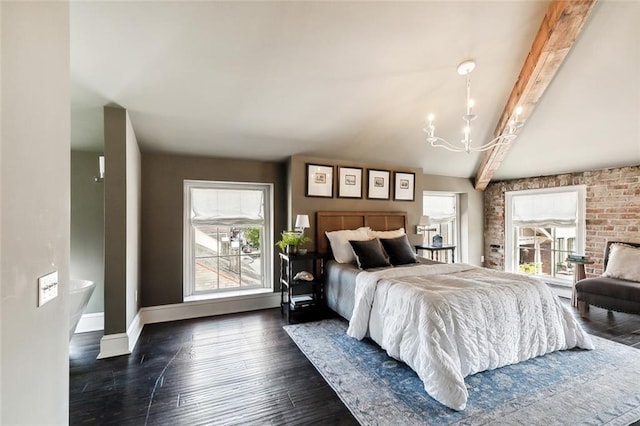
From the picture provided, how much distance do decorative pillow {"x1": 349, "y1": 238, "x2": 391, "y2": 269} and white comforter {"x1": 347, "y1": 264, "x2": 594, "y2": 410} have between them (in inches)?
17.8

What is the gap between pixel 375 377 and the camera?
2311 millimetres

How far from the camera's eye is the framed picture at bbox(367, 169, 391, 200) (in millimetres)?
4574

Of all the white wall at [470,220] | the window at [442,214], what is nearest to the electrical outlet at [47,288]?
the window at [442,214]

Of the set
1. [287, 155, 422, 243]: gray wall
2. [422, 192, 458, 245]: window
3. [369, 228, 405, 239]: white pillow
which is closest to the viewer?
[287, 155, 422, 243]: gray wall

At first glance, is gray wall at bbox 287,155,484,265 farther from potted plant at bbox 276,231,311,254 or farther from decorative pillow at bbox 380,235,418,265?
decorative pillow at bbox 380,235,418,265

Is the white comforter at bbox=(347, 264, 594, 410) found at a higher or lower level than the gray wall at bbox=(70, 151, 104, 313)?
lower

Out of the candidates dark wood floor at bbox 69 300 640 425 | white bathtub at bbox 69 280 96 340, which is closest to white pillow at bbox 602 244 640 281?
dark wood floor at bbox 69 300 640 425

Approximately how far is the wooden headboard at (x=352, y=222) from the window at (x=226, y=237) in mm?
768

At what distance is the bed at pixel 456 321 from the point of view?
2090mm

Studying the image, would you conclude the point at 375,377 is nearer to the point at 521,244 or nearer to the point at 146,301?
the point at 146,301

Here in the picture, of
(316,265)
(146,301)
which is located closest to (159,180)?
(146,301)

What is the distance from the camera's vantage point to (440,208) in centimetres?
579

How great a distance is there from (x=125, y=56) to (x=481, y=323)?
3.42 metres

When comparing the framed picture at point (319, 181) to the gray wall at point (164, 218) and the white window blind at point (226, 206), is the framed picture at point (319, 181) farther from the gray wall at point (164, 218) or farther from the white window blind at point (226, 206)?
the gray wall at point (164, 218)
